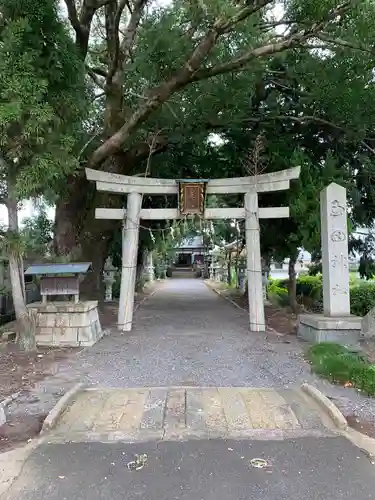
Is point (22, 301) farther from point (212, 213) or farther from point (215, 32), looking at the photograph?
point (215, 32)

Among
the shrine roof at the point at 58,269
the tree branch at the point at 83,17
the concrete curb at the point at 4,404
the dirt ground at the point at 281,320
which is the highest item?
the tree branch at the point at 83,17

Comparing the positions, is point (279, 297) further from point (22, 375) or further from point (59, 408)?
point (59, 408)

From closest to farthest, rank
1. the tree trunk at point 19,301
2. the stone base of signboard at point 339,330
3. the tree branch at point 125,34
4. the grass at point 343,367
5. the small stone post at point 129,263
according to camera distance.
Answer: the grass at point 343,367 → the tree trunk at point 19,301 → the stone base of signboard at point 339,330 → the tree branch at point 125,34 → the small stone post at point 129,263

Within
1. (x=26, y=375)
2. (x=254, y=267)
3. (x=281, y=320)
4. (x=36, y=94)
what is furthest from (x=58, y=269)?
(x=281, y=320)

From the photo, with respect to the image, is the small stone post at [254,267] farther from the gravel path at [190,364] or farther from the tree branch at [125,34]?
the tree branch at [125,34]

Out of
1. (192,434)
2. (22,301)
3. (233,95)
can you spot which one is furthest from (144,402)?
(233,95)

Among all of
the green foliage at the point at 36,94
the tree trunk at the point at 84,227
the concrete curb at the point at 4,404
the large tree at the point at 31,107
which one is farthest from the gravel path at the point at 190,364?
the green foliage at the point at 36,94

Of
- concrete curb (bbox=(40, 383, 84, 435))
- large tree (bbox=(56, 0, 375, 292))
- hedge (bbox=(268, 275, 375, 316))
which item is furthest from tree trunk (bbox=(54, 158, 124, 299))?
hedge (bbox=(268, 275, 375, 316))

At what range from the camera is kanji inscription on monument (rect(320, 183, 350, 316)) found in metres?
8.91

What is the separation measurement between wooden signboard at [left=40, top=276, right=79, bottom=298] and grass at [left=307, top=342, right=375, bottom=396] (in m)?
4.61

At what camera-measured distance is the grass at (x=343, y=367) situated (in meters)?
5.92

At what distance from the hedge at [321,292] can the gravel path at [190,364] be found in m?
5.98

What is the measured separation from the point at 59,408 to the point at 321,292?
1501 cm

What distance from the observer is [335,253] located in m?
9.01
